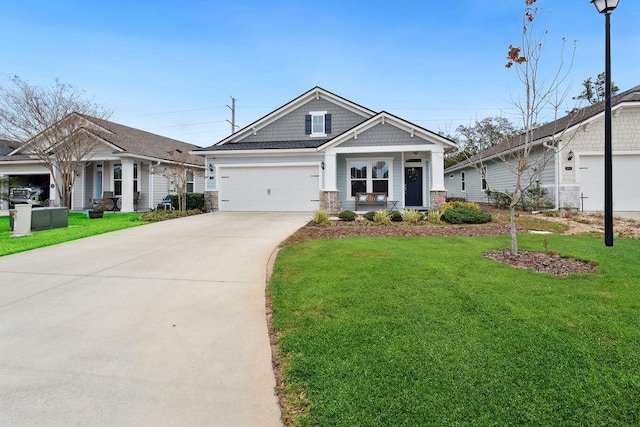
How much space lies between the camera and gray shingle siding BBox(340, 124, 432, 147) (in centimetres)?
1489

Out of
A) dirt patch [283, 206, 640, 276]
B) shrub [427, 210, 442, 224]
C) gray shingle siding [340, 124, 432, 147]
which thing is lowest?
dirt patch [283, 206, 640, 276]

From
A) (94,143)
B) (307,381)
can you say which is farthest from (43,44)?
(307,381)

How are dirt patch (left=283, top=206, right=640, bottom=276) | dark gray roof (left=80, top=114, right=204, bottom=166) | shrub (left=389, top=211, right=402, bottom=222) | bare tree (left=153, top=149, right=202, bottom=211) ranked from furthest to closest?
dark gray roof (left=80, top=114, right=204, bottom=166) < bare tree (left=153, top=149, right=202, bottom=211) < shrub (left=389, top=211, right=402, bottom=222) < dirt patch (left=283, top=206, right=640, bottom=276)

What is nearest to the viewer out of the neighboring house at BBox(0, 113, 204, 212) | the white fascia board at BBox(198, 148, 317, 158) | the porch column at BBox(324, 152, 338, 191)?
the porch column at BBox(324, 152, 338, 191)

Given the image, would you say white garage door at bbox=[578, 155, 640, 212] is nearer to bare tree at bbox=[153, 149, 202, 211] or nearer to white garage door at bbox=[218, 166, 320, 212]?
white garage door at bbox=[218, 166, 320, 212]

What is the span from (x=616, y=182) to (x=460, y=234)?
11.0 m

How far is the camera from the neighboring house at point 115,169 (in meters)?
18.0

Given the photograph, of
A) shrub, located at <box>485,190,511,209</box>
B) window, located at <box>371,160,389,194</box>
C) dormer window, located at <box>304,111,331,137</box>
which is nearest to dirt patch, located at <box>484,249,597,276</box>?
window, located at <box>371,160,389,194</box>

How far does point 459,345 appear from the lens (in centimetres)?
297

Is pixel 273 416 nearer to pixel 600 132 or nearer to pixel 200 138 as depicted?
pixel 600 132

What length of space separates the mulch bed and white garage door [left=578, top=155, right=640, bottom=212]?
6.45 m

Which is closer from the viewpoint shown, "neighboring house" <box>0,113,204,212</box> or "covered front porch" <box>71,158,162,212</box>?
"neighboring house" <box>0,113,204,212</box>

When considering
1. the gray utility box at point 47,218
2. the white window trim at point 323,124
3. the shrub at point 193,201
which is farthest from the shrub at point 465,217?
the gray utility box at point 47,218

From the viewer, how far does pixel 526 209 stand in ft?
52.1
